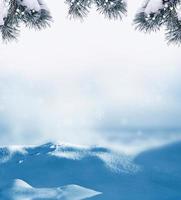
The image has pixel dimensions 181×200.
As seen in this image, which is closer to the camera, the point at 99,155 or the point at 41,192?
the point at 41,192

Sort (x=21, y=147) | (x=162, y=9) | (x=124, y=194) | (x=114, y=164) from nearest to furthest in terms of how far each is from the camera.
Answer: (x=162, y=9) → (x=124, y=194) → (x=21, y=147) → (x=114, y=164)

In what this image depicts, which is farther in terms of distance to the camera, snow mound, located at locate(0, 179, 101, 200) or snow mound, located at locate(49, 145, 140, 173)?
snow mound, located at locate(49, 145, 140, 173)

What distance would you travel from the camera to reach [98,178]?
13775 centimetres

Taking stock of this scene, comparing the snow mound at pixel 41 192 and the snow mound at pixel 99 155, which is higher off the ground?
the snow mound at pixel 99 155

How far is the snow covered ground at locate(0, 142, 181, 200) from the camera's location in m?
128

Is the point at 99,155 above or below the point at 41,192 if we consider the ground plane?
above

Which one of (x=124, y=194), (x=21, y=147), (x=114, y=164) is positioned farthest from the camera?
(x=114, y=164)

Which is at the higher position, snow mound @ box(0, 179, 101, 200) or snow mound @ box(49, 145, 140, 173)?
snow mound @ box(49, 145, 140, 173)

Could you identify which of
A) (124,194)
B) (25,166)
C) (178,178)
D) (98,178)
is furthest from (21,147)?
(178,178)

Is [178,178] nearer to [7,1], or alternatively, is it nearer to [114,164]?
[114,164]

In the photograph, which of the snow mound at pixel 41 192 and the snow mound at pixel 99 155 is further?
the snow mound at pixel 99 155

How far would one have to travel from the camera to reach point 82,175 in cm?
13788

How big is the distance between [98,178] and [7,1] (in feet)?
451

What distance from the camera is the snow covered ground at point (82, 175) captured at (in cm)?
12850
